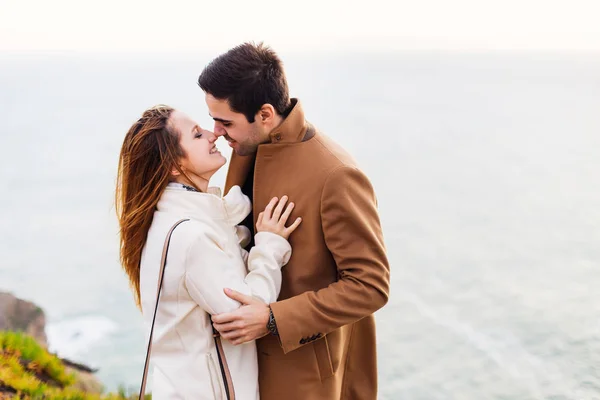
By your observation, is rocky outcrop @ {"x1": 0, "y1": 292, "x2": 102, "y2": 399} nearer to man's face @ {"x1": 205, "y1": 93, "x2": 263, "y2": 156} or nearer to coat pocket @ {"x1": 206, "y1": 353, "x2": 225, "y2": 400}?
→ coat pocket @ {"x1": 206, "y1": 353, "x2": 225, "y2": 400}

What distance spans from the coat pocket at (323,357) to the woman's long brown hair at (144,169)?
1.90 ft

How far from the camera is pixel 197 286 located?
1670 millimetres

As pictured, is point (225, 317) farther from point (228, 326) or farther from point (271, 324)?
point (271, 324)

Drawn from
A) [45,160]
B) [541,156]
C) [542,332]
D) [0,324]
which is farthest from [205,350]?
[45,160]

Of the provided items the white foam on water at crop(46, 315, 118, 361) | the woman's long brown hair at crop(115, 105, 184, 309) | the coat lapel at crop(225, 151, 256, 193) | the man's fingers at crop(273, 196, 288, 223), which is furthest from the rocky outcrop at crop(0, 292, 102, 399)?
the white foam on water at crop(46, 315, 118, 361)

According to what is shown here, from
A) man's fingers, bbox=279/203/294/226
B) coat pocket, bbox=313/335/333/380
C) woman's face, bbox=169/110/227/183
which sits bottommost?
coat pocket, bbox=313/335/333/380

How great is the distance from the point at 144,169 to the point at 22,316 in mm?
3418

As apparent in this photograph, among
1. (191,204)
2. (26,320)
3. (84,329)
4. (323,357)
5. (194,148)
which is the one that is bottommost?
(84,329)

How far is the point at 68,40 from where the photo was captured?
176ft

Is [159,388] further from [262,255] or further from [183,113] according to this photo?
[183,113]

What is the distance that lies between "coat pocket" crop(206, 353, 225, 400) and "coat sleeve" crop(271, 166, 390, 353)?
19 centimetres

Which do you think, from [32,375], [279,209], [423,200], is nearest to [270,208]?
[279,209]

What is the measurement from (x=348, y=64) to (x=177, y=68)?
18453mm

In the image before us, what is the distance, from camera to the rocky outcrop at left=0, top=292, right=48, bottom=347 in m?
4.52
